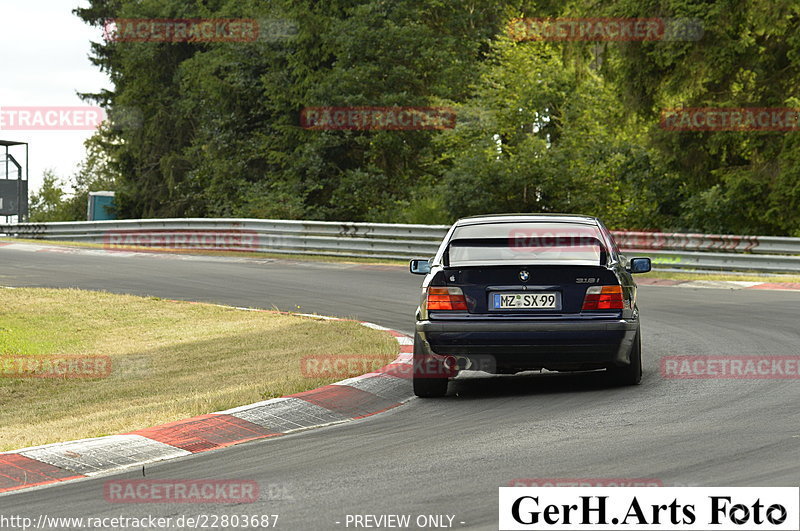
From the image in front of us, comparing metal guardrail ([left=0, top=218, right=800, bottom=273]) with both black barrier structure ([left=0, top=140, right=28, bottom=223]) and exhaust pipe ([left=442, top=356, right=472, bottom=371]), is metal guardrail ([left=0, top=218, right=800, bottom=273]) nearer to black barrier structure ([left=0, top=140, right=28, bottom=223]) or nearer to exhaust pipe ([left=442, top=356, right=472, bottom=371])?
black barrier structure ([left=0, top=140, right=28, bottom=223])

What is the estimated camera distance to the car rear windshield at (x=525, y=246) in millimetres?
9430

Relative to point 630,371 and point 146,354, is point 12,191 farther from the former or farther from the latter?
point 630,371

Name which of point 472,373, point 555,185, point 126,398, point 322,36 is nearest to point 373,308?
point 472,373

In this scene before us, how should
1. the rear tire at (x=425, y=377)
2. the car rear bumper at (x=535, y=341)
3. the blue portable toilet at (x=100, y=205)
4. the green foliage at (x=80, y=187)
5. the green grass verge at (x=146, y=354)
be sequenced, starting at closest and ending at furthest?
the green grass verge at (x=146, y=354) < the car rear bumper at (x=535, y=341) < the rear tire at (x=425, y=377) < the blue portable toilet at (x=100, y=205) < the green foliage at (x=80, y=187)

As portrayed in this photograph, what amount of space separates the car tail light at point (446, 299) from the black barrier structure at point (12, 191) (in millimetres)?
36483

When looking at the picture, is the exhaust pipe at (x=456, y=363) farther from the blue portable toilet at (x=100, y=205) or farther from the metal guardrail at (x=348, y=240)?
the blue portable toilet at (x=100, y=205)

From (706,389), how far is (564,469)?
10.7 ft

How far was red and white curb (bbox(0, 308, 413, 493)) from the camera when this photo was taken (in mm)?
7188

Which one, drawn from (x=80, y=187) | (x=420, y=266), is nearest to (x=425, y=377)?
(x=420, y=266)

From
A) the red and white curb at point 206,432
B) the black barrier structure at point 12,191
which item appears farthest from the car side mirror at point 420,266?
the black barrier structure at point 12,191

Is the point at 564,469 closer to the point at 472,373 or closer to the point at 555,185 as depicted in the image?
the point at 472,373

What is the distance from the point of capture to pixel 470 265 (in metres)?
9.36

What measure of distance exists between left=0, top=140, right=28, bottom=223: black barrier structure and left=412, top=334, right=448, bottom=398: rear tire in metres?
36.3

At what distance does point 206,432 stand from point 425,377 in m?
2.17
